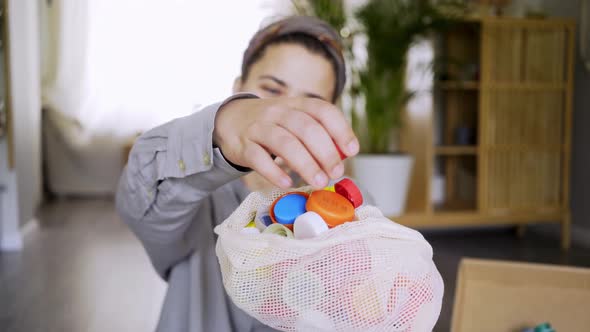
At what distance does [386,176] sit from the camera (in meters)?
2.55

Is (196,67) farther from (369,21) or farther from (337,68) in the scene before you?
(337,68)

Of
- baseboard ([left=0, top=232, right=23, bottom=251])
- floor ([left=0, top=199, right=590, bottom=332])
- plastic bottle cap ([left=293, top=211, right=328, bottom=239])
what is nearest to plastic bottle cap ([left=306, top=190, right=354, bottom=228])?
plastic bottle cap ([left=293, top=211, right=328, bottom=239])

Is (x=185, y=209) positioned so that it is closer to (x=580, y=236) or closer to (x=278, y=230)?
(x=278, y=230)

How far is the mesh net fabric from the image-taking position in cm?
32

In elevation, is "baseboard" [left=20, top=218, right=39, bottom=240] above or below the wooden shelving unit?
below

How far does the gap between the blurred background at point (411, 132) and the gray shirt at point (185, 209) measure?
1.26 metres

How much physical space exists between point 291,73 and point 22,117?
100 inches

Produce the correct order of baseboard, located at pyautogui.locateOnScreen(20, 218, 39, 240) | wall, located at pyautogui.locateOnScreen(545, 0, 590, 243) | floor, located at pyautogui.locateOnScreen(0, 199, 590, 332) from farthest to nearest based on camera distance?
baseboard, located at pyautogui.locateOnScreen(20, 218, 39, 240) < wall, located at pyautogui.locateOnScreen(545, 0, 590, 243) < floor, located at pyautogui.locateOnScreen(0, 199, 590, 332)

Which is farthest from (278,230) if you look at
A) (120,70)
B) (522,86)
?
(120,70)

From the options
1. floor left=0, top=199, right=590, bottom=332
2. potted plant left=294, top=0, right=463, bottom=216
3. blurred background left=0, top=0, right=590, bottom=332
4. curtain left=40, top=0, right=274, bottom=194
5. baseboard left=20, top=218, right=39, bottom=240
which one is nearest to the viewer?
floor left=0, top=199, right=590, bottom=332

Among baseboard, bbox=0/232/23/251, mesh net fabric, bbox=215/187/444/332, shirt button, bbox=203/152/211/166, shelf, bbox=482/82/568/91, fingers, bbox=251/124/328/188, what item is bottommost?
baseboard, bbox=0/232/23/251

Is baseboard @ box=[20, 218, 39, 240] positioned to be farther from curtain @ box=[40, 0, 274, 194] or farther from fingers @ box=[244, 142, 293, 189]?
fingers @ box=[244, 142, 293, 189]

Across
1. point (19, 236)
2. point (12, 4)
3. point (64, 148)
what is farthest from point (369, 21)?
point (64, 148)

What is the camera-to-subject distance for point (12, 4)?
2705 mm
